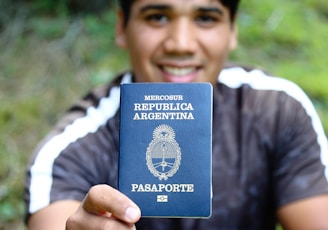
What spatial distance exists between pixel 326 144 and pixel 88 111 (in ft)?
2.11

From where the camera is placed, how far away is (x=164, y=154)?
1.20 metres

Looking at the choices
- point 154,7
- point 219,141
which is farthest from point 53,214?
point 154,7

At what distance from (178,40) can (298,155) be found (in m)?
0.43

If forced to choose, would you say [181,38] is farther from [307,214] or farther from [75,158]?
[307,214]

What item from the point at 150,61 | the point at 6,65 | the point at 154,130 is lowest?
the point at 154,130

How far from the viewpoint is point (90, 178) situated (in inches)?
64.7

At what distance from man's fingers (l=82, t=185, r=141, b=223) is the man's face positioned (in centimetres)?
59

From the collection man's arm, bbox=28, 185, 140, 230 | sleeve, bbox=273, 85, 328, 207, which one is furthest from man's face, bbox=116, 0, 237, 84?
man's arm, bbox=28, 185, 140, 230

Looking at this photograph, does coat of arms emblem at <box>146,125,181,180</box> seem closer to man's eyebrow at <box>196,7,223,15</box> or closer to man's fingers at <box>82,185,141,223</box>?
man's fingers at <box>82,185,141,223</box>

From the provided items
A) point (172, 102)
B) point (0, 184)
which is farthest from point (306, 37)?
point (172, 102)

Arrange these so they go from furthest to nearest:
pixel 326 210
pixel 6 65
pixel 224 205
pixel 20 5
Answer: pixel 20 5 < pixel 6 65 < pixel 224 205 < pixel 326 210

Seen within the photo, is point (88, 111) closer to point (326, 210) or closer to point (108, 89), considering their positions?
point (108, 89)

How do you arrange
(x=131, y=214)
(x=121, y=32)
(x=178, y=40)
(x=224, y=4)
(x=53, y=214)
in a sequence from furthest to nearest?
(x=121, y=32)
(x=224, y=4)
(x=178, y=40)
(x=53, y=214)
(x=131, y=214)

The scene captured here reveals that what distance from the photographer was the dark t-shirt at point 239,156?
64.2 inches
